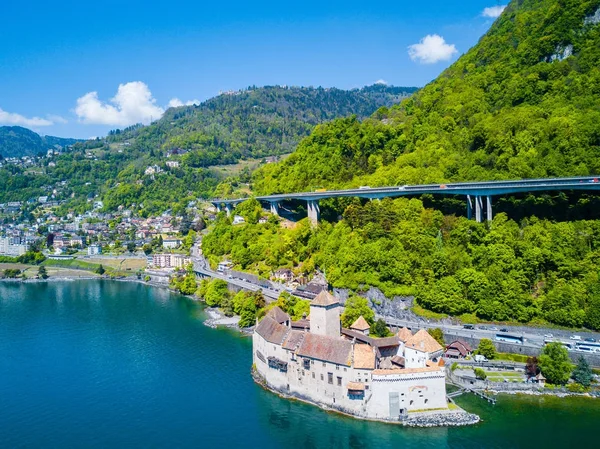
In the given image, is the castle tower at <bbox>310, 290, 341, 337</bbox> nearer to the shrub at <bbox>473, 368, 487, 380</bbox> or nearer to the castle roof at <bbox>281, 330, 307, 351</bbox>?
the castle roof at <bbox>281, 330, 307, 351</bbox>

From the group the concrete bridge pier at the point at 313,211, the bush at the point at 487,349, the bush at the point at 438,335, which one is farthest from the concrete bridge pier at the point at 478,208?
the concrete bridge pier at the point at 313,211

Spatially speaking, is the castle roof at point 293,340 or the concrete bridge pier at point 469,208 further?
the concrete bridge pier at point 469,208

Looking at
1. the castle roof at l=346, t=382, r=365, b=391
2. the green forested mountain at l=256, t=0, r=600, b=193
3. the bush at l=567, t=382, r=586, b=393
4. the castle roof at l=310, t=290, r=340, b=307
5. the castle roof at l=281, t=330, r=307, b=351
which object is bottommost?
the bush at l=567, t=382, r=586, b=393

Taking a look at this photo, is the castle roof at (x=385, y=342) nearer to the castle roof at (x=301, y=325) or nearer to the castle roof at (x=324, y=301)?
the castle roof at (x=324, y=301)

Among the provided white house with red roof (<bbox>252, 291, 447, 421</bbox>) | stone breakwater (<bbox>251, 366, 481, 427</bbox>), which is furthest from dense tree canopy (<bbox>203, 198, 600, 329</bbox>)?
stone breakwater (<bbox>251, 366, 481, 427</bbox>)

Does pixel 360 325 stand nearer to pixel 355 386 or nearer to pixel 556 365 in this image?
pixel 355 386

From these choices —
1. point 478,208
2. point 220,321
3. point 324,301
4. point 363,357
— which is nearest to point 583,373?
point 363,357
